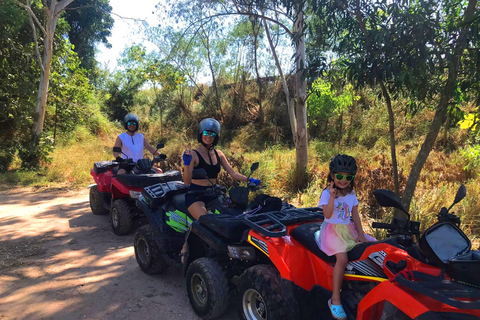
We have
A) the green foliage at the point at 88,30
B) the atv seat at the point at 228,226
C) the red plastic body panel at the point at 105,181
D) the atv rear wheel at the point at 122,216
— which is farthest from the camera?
the green foliage at the point at 88,30

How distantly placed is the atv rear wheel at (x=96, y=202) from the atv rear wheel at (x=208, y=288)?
427cm

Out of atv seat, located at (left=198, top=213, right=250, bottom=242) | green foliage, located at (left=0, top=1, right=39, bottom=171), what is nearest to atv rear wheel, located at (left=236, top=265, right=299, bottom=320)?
atv seat, located at (left=198, top=213, right=250, bottom=242)

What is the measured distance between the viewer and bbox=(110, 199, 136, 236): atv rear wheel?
5727 millimetres

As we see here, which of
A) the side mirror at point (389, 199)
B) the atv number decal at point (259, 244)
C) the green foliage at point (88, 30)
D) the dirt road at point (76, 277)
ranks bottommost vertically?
the dirt road at point (76, 277)

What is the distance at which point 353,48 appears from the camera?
162 inches

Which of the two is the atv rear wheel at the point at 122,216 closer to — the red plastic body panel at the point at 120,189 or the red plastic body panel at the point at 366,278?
the red plastic body panel at the point at 120,189

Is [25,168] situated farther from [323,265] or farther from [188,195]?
[323,265]

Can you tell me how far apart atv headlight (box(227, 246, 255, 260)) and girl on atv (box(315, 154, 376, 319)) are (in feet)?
2.04

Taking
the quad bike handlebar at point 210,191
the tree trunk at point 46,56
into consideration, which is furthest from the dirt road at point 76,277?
the tree trunk at point 46,56

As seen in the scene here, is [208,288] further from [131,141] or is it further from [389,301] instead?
[131,141]

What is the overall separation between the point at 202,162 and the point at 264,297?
1.95 metres

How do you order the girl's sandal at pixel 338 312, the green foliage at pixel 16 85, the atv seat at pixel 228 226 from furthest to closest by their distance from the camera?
the green foliage at pixel 16 85 < the atv seat at pixel 228 226 < the girl's sandal at pixel 338 312

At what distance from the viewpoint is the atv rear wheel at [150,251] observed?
4.07m

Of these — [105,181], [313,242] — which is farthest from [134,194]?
[313,242]
